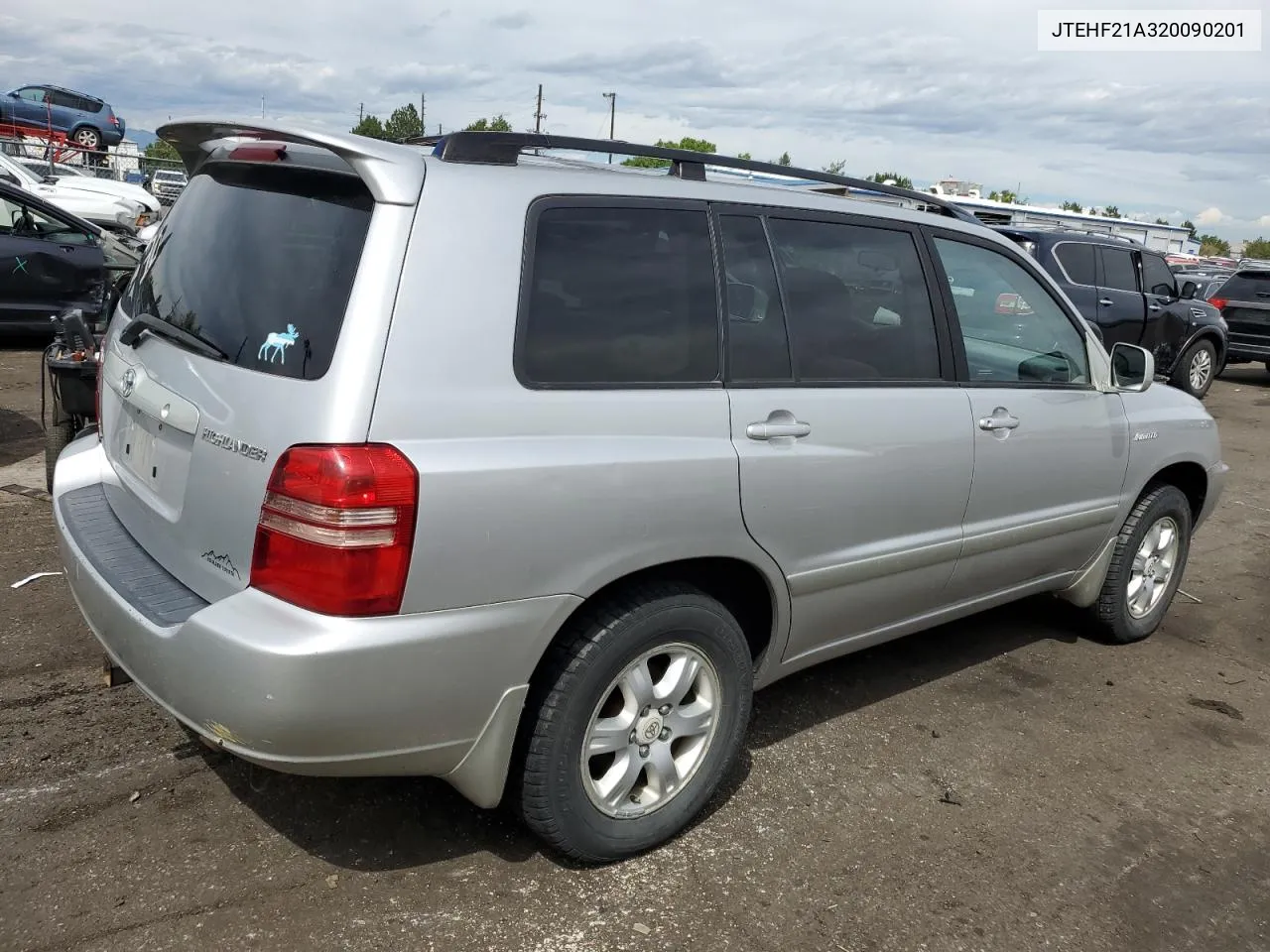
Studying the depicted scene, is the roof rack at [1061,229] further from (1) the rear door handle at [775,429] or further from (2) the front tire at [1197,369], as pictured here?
(1) the rear door handle at [775,429]

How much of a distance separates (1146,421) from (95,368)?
4.28 metres

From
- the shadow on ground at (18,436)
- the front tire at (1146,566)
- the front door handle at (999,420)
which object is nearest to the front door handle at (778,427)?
the front door handle at (999,420)

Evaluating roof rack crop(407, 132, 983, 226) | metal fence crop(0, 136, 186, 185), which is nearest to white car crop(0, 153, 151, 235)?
metal fence crop(0, 136, 186, 185)

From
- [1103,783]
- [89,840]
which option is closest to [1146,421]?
[1103,783]

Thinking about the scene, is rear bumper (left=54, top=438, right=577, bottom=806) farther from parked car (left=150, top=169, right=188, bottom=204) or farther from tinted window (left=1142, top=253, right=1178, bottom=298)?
parked car (left=150, top=169, right=188, bottom=204)

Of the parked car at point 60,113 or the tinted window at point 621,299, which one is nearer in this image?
the tinted window at point 621,299

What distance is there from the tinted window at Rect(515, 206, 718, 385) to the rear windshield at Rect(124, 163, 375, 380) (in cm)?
44

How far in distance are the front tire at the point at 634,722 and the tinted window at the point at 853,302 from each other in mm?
845

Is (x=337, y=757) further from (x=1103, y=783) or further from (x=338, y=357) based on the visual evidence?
(x=1103, y=783)

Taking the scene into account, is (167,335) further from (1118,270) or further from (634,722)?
(1118,270)

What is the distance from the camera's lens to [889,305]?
346 centimetres

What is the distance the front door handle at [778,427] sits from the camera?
287 cm

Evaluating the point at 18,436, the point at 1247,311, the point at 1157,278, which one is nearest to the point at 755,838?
the point at 18,436

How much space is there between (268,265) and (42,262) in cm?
897
